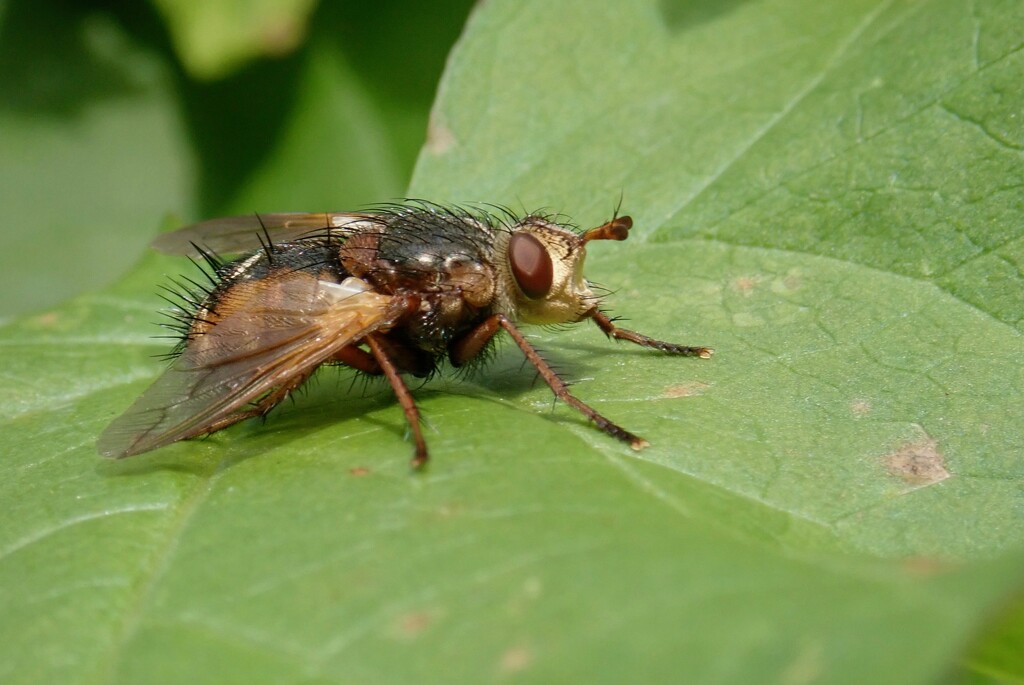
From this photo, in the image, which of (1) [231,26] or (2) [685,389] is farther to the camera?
(1) [231,26]

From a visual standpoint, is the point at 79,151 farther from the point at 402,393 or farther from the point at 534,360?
the point at 534,360

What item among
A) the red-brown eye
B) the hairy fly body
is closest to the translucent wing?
the hairy fly body

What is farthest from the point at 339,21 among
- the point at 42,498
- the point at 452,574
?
the point at 452,574

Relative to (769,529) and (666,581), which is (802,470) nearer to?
(769,529)

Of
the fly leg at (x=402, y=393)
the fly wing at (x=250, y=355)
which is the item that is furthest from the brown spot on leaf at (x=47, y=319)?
the fly leg at (x=402, y=393)

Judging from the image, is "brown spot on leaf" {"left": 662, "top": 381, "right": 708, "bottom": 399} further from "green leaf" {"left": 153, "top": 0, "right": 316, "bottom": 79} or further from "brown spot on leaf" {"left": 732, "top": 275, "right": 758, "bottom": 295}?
"green leaf" {"left": 153, "top": 0, "right": 316, "bottom": 79}

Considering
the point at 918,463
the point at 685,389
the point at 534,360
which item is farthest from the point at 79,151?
the point at 918,463
